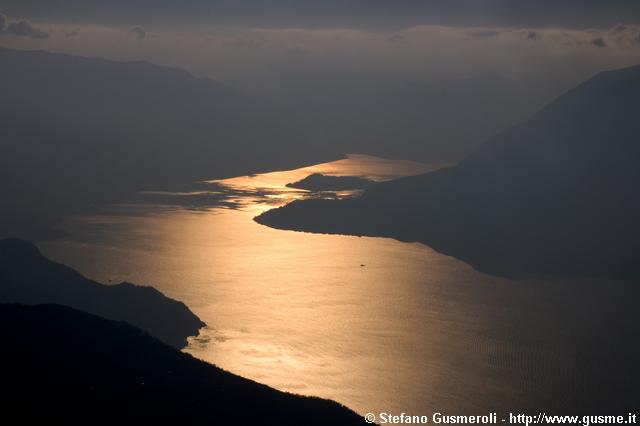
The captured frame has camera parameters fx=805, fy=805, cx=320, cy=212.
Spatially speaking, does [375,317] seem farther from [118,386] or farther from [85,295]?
[118,386]

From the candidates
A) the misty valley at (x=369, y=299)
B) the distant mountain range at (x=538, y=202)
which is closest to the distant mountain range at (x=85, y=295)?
the misty valley at (x=369, y=299)

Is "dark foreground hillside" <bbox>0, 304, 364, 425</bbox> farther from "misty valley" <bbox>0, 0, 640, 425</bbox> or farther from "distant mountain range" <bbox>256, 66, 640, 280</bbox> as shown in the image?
"distant mountain range" <bbox>256, 66, 640, 280</bbox>

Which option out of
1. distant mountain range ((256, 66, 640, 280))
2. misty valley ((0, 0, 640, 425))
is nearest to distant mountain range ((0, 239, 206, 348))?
misty valley ((0, 0, 640, 425))

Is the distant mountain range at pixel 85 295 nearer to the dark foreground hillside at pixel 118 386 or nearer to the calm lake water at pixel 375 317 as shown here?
the calm lake water at pixel 375 317

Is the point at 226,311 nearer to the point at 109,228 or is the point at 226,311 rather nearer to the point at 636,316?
the point at 636,316

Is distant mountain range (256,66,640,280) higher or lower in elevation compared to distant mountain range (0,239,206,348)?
higher
